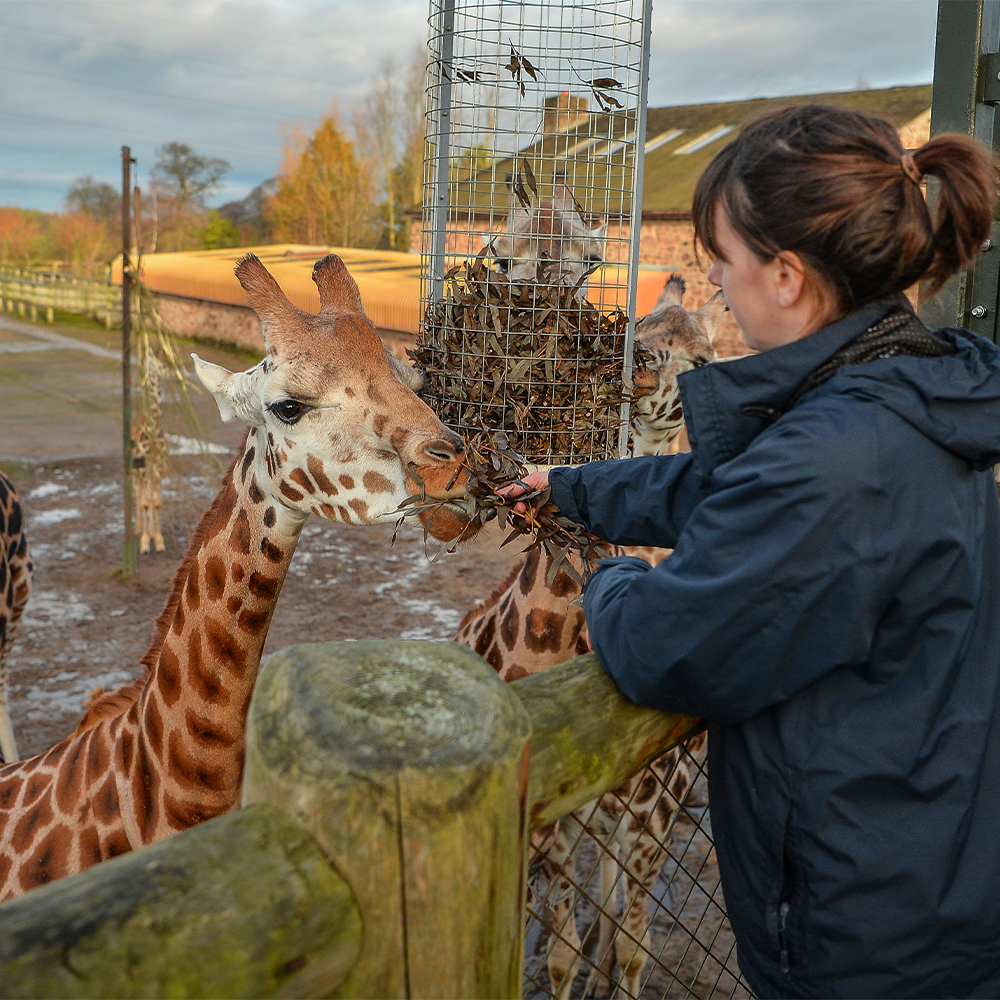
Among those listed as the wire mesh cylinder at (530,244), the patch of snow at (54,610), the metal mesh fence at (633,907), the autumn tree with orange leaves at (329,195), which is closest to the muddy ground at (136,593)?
the patch of snow at (54,610)

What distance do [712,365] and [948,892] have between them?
80 cm

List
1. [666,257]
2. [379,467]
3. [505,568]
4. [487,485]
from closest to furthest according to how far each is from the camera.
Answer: [487,485]
[379,467]
[505,568]
[666,257]

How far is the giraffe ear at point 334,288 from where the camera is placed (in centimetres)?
282

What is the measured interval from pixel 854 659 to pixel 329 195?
3122cm

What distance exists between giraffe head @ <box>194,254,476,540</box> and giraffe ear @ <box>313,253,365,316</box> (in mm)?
154

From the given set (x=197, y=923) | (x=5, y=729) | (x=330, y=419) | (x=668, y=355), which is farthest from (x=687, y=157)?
(x=197, y=923)

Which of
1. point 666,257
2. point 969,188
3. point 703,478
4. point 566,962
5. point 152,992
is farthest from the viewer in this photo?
point 666,257

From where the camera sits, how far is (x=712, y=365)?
1464 mm

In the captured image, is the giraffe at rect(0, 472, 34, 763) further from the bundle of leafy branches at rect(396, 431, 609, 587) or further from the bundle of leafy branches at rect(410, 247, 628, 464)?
the bundle of leafy branches at rect(396, 431, 609, 587)

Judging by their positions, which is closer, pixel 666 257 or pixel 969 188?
pixel 969 188

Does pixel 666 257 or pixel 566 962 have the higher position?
pixel 666 257

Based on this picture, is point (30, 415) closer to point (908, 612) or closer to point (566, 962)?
point (566, 962)

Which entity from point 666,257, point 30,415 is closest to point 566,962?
point 30,415

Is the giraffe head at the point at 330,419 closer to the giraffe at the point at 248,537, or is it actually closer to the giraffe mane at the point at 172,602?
the giraffe at the point at 248,537
